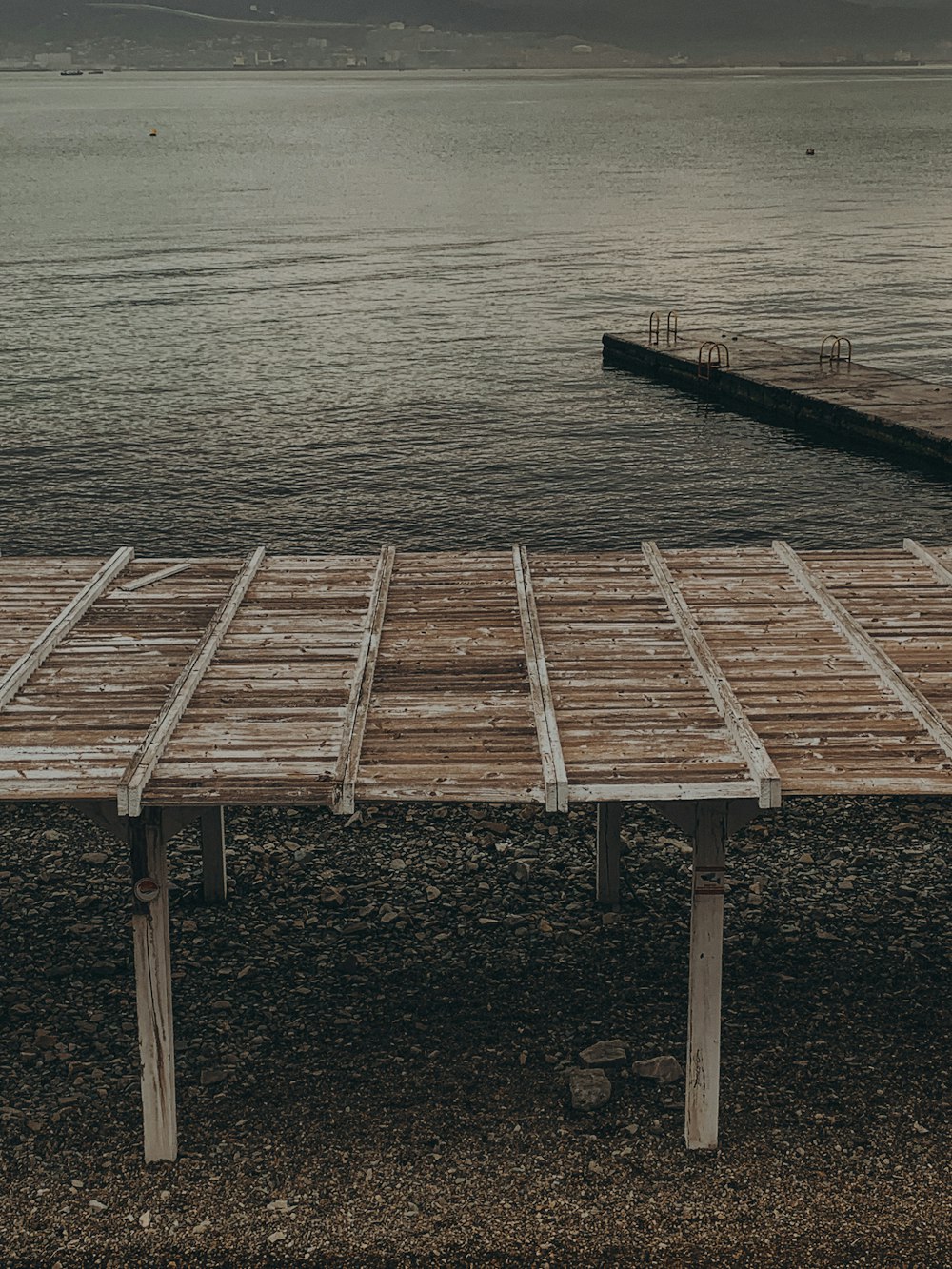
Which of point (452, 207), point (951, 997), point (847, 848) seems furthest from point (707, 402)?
point (452, 207)

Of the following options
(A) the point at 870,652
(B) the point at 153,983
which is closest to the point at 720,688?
(A) the point at 870,652

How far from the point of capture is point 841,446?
145 feet

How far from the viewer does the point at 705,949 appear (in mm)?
11719

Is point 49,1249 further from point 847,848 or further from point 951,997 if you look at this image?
point 847,848

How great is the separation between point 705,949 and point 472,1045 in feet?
10.9

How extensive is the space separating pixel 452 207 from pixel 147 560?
119 m

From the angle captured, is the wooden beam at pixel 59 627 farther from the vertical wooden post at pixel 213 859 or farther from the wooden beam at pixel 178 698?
the vertical wooden post at pixel 213 859

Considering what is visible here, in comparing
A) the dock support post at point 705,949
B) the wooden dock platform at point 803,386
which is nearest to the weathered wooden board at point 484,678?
the dock support post at point 705,949

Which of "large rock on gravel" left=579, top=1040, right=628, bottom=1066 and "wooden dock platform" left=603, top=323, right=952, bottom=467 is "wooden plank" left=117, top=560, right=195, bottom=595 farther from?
"wooden dock platform" left=603, top=323, right=952, bottom=467

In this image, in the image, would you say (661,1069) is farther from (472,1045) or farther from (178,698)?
(178,698)

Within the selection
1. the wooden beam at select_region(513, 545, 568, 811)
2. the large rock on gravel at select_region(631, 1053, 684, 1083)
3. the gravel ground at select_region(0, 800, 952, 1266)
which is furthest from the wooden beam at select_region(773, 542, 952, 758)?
the large rock on gravel at select_region(631, 1053, 684, 1083)

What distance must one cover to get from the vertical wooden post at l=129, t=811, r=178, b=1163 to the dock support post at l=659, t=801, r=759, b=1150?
13.4ft

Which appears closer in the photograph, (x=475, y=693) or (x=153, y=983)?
(x=153, y=983)

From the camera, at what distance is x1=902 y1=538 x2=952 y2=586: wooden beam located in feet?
51.0
